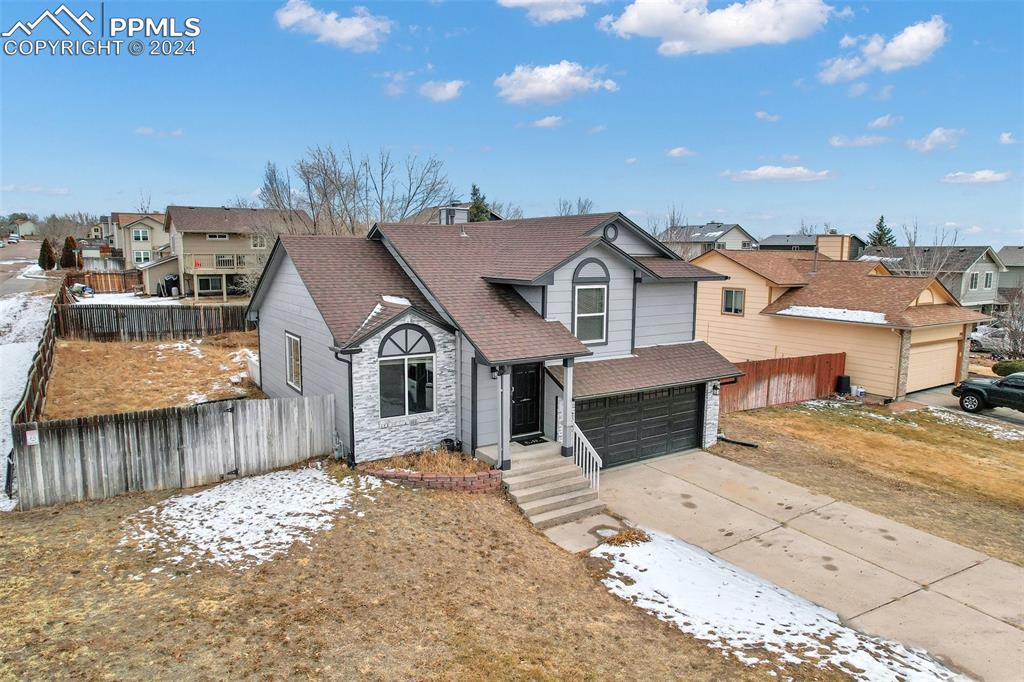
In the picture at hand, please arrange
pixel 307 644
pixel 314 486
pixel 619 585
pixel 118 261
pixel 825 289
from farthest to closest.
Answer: pixel 118 261, pixel 825 289, pixel 314 486, pixel 619 585, pixel 307 644

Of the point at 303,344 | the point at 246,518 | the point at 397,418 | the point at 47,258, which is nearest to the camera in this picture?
the point at 246,518

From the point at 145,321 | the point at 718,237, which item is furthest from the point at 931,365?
the point at 718,237

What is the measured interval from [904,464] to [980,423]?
682 cm

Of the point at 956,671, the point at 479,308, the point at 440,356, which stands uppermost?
the point at 479,308

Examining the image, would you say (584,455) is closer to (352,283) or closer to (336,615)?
(352,283)

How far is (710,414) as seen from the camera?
16.9m

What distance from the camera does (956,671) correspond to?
781 cm

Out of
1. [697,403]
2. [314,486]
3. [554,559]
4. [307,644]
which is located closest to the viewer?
[307,644]

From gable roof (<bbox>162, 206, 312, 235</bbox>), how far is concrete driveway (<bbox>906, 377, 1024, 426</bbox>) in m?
36.3

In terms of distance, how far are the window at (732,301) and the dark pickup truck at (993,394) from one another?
29.6 feet

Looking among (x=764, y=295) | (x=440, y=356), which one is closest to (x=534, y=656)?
(x=440, y=356)

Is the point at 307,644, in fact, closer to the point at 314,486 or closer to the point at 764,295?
the point at 314,486

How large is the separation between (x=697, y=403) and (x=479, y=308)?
22.6ft

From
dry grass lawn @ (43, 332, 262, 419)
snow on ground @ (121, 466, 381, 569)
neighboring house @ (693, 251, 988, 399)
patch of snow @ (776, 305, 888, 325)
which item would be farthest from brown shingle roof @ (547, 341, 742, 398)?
dry grass lawn @ (43, 332, 262, 419)
